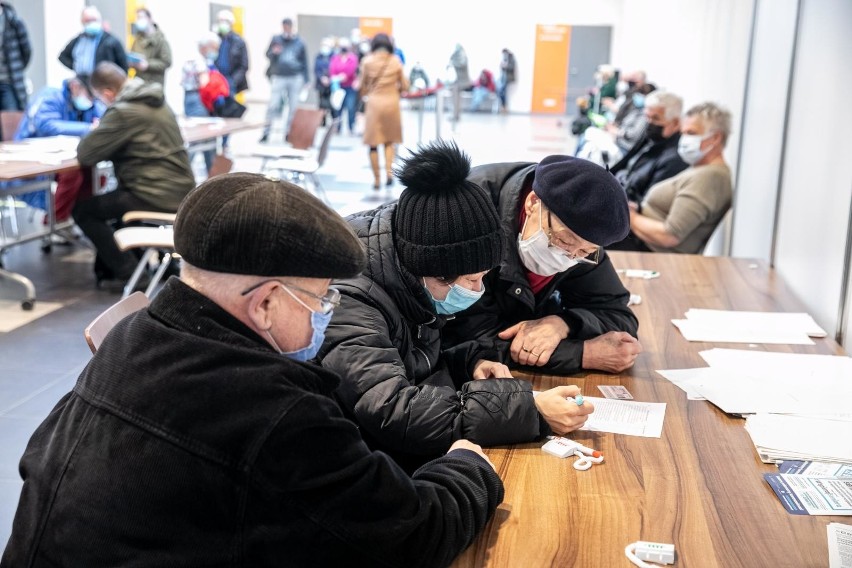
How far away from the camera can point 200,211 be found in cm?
118

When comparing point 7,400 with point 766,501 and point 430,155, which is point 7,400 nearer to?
point 430,155

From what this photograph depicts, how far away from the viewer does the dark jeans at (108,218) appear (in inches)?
214

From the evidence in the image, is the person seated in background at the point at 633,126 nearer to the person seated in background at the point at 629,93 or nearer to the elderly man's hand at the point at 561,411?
the person seated in background at the point at 629,93

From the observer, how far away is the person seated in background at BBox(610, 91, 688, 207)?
16.7ft

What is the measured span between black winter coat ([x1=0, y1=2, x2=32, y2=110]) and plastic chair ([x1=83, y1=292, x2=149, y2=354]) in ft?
21.2

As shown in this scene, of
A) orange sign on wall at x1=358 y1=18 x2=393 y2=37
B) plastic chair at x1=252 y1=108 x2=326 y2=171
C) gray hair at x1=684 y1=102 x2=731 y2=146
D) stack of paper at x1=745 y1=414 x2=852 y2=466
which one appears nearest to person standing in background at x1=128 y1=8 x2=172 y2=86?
plastic chair at x1=252 y1=108 x2=326 y2=171

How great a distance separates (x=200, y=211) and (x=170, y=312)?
138mm

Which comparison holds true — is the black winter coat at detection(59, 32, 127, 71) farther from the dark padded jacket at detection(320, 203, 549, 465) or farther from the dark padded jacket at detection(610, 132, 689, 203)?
the dark padded jacket at detection(320, 203, 549, 465)

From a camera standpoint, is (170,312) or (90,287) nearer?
(170,312)

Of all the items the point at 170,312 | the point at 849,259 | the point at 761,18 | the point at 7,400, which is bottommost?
the point at 7,400

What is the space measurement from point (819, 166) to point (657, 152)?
6.80 feet

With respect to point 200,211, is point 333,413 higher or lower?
lower

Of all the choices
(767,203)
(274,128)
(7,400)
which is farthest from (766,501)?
(274,128)

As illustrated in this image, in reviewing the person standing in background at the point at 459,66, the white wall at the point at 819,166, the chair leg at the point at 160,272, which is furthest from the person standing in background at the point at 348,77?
the white wall at the point at 819,166
